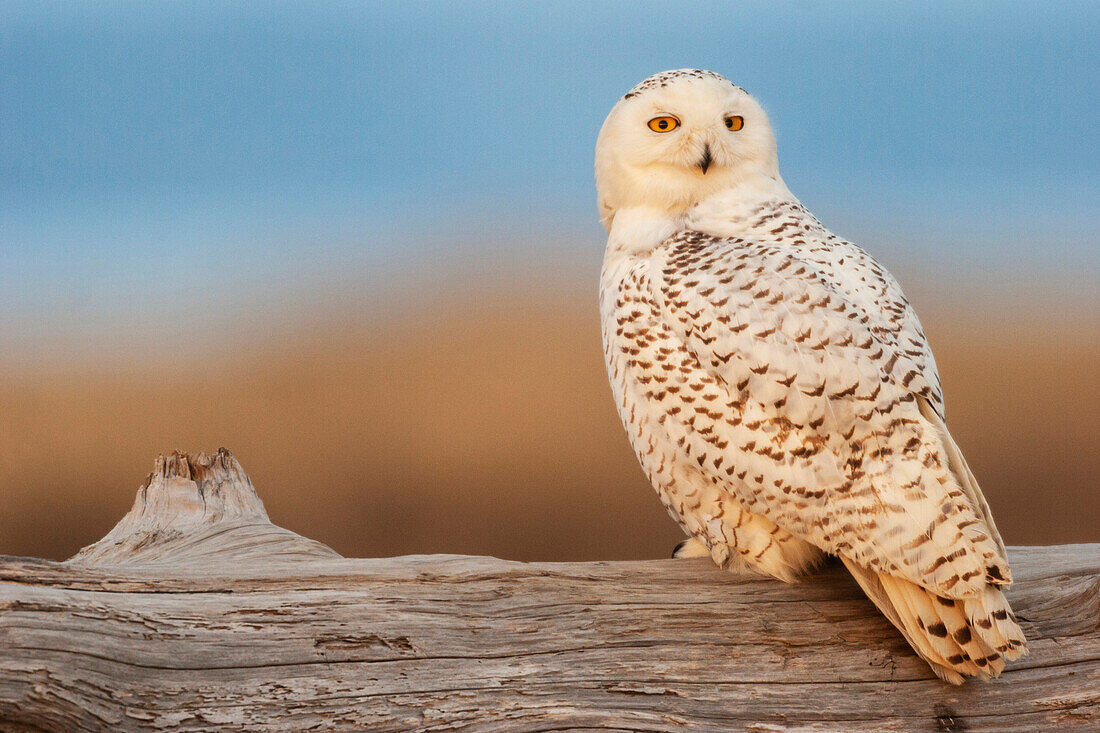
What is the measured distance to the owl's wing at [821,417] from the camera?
2078mm

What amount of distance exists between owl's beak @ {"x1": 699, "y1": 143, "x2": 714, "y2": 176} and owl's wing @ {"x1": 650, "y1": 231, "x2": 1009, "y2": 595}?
331mm

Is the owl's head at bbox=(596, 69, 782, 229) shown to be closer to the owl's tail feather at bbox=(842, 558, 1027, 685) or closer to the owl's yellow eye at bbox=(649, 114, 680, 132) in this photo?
the owl's yellow eye at bbox=(649, 114, 680, 132)

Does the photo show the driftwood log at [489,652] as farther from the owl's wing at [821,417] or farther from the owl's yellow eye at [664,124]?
the owl's yellow eye at [664,124]

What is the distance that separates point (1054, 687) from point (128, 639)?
204 cm

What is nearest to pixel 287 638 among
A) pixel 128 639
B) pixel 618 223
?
pixel 128 639

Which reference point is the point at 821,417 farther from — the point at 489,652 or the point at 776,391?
the point at 489,652

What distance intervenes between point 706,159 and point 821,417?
799mm

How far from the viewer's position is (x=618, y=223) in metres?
2.75

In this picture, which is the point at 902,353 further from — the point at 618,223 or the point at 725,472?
the point at 618,223

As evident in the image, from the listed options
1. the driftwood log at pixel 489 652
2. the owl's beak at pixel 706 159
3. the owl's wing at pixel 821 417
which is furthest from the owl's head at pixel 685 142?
the driftwood log at pixel 489 652

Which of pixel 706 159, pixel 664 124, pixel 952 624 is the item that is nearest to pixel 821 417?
pixel 952 624

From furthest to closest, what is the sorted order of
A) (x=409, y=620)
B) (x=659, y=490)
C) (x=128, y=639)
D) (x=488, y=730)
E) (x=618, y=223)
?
(x=618, y=223), (x=659, y=490), (x=409, y=620), (x=488, y=730), (x=128, y=639)

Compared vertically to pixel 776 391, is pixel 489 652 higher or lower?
lower

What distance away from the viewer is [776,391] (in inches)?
85.6
